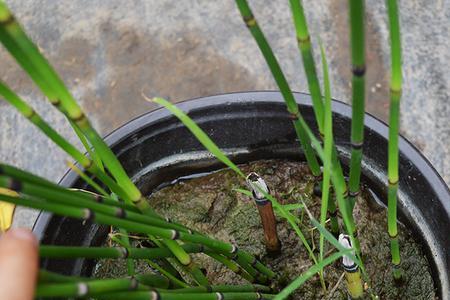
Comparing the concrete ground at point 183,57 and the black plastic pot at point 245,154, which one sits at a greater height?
the concrete ground at point 183,57

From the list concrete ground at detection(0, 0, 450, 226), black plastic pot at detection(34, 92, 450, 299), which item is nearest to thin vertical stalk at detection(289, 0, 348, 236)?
black plastic pot at detection(34, 92, 450, 299)

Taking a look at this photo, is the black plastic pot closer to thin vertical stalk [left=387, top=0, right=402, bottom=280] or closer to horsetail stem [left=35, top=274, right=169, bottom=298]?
thin vertical stalk [left=387, top=0, right=402, bottom=280]

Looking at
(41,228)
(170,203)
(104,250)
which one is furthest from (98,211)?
(170,203)

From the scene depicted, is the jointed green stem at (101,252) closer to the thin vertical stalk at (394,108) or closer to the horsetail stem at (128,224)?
the horsetail stem at (128,224)

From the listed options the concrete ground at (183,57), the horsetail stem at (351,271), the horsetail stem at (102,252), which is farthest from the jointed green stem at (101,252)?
the concrete ground at (183,57)

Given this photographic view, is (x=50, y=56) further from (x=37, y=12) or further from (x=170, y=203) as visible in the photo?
(x=170, y=203)

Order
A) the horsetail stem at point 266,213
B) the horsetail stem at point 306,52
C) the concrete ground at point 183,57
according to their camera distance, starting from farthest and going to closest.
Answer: the concrete ground at point 183,57, the horsetail stem at point 266,213, the horsetail stem at point 306,52
